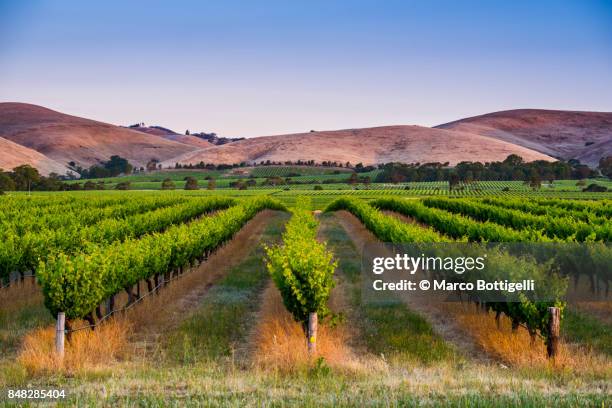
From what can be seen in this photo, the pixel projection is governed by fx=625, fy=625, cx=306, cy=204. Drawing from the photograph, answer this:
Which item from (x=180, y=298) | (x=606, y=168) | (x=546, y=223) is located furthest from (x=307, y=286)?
(x=606, y=168)

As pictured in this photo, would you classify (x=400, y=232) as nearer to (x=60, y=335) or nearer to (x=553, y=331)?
(x=553, y=331)

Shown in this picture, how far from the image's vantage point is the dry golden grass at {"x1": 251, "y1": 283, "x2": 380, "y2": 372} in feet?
43.0

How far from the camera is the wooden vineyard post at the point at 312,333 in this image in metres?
13.5

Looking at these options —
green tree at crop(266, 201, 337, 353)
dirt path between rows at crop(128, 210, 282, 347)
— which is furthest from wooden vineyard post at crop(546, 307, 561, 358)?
dirt path between rows at crop(128, 210, 282, 347)

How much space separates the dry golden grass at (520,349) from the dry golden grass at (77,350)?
8.78 metres

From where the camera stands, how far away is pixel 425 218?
42.3 m

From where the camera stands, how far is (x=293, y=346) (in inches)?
543

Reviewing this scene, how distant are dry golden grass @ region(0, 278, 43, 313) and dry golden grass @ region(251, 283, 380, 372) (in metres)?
7.84

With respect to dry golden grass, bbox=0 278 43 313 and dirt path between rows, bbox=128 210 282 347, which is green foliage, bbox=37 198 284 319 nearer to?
dirt path between rows, bbox=128 210 282 347

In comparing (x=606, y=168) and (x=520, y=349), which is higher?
(x=606, y=168)

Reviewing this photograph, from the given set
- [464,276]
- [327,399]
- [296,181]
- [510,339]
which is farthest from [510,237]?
[296,181]

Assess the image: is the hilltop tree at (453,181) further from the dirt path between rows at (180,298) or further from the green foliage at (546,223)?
the dirt path between rows at (180,298)

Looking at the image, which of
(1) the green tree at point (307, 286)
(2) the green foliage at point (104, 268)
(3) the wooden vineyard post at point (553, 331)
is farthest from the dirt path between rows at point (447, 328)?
(2) the green foliage at point (104, 268)

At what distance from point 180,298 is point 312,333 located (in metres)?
8.92
